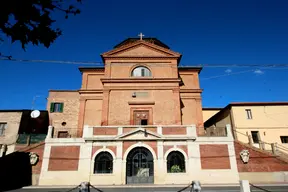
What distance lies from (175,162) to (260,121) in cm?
1251

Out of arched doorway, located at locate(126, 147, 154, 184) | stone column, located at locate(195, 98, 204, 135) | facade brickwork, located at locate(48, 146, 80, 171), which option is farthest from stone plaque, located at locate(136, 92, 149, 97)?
facade brickwork, located at locate(48, 146, 80, 171)

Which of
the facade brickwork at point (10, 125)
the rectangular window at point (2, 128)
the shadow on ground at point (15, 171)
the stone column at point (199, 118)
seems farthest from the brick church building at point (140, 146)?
the rectangular window at point (2, 128)

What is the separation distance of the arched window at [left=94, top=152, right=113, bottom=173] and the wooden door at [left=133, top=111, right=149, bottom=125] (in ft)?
14.4

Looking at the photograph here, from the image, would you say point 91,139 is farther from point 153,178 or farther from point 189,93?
point 189,93

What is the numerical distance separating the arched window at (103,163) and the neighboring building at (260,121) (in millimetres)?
14381

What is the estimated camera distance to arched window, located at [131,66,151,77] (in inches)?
834

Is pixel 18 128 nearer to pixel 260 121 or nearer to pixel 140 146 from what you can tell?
pixel 140 146

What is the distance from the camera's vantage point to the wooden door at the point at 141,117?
19047 millimetres

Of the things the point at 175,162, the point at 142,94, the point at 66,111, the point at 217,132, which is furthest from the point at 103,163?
the point at 66,111

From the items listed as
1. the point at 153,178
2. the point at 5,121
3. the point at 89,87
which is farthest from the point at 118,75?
the point at 5,121

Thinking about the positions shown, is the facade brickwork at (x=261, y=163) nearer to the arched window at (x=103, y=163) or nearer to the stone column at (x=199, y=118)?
the stone column at (x=199, y=118)

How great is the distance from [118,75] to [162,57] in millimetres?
5454

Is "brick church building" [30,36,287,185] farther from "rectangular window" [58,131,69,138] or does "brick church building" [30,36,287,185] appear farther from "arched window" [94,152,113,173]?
"rectangular window" [58,131,69,138]

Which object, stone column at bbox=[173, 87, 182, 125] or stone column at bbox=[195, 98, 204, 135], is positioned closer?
stone column at bbox=[173, 87, 182, 125]
